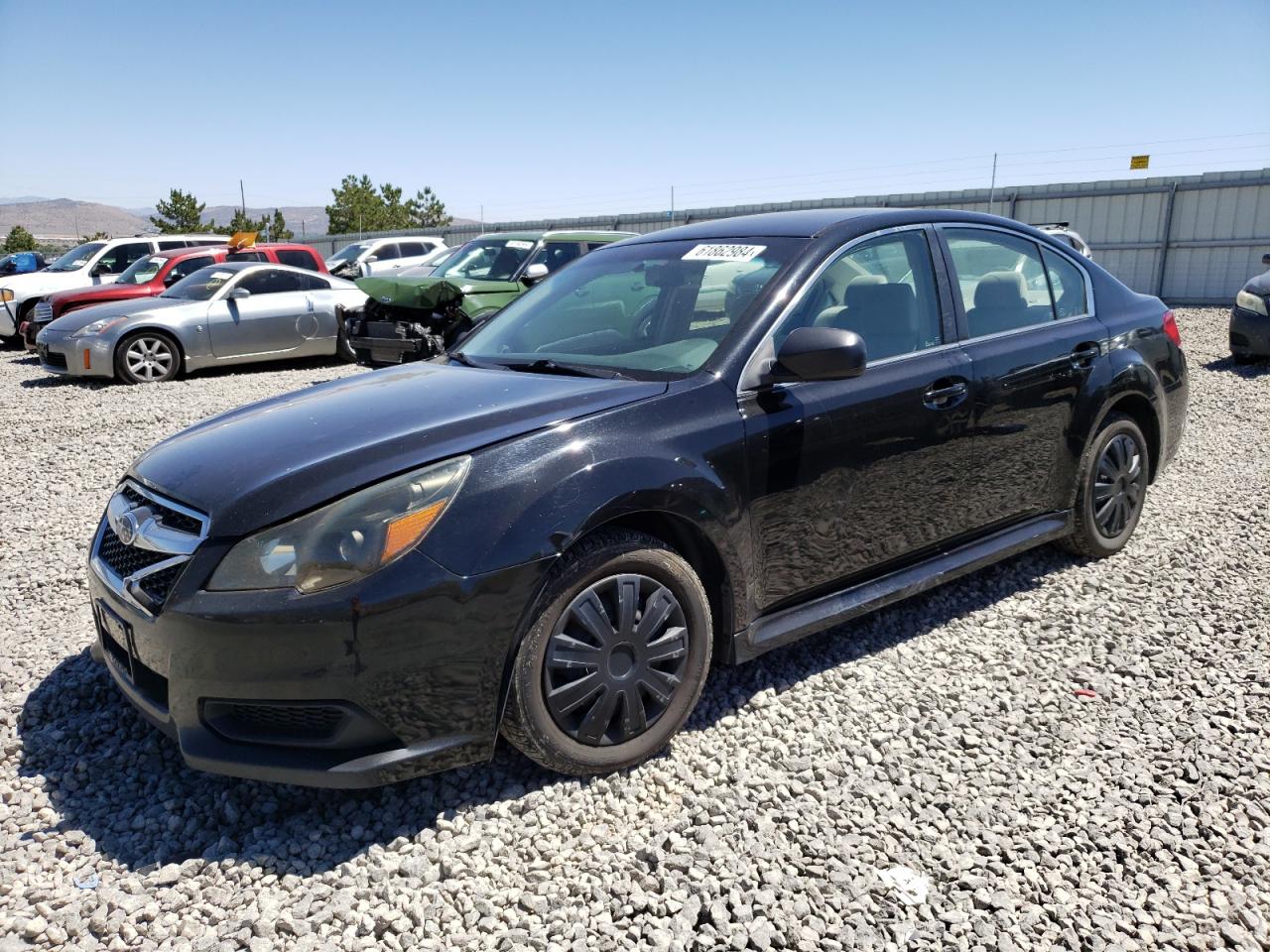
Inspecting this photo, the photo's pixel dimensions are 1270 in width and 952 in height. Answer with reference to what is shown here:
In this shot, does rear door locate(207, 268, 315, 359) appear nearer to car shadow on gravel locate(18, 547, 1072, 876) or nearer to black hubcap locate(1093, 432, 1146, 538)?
car shadow on gravel locate(18, 547, 1072, 876)

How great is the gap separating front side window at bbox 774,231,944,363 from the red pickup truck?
12.4 m

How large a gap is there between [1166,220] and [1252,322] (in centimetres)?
1009

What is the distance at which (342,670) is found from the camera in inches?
99.0

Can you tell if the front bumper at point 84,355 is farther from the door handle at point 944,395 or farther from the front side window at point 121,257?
the door handle at point 944,395

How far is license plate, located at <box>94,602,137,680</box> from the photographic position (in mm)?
2844

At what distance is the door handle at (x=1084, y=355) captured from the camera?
173 inches

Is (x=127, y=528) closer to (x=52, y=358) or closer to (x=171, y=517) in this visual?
(x=171, y=517)

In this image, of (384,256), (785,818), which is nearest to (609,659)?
(785,818)

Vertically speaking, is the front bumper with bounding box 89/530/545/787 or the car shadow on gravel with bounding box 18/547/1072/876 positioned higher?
the front bumper with bounding box 89/530/545/787

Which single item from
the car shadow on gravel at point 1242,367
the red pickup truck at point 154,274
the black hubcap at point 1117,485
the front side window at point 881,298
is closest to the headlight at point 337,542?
the front side window at point 881,298

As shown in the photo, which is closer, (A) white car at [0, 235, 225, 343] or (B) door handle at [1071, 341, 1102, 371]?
(B) door handle at [1071, 341, 1102, 371]

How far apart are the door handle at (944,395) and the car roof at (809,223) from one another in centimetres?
68

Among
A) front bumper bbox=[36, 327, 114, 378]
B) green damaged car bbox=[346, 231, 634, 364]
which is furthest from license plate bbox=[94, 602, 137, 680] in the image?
front bumper bbox=[36, 327, 114, 378]

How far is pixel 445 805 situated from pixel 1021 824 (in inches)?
66.8
